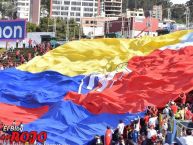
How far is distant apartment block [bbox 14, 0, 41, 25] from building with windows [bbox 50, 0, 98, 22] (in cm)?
558

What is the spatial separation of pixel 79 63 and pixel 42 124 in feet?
29.9

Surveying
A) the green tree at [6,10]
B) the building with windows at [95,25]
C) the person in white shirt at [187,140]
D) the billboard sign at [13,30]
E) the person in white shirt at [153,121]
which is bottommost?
the person in white shirt at [187,140]

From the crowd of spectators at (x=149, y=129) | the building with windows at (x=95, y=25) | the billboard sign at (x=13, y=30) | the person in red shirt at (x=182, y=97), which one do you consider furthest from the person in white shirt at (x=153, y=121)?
the building with windows at (x=95, y=25)

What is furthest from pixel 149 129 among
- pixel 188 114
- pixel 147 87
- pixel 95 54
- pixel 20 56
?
pixel 20 56

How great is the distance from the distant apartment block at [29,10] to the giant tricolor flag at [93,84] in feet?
326

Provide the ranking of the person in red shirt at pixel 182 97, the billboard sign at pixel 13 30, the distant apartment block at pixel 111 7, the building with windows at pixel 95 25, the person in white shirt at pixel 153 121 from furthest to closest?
1. the distant apartment block at pixel 111 7
2. the building with windows at pixel 95 25
3. the billboard sign at pixel 13 30
4. the person in red shirt at pixel 182 97
5. the person in white shirt at pixel 153 121

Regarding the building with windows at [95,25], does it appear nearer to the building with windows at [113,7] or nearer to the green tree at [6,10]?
the green tree at [6,10]

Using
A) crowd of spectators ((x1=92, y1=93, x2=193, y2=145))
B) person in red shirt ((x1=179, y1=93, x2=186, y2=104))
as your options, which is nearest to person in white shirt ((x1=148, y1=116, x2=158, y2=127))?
crowd of spectators ((x1=92, y1=93, x2=193, y2=145))

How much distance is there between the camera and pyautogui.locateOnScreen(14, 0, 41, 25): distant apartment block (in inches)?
5226

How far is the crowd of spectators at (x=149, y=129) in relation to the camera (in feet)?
53.6

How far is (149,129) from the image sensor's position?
1647 cm

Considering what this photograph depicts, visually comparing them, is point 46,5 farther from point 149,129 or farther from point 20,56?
point 149,129

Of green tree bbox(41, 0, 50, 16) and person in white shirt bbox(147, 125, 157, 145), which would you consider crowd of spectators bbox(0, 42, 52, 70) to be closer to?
person in white shirt bbox(147, 125, 157, 145)

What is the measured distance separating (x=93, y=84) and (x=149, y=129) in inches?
310
